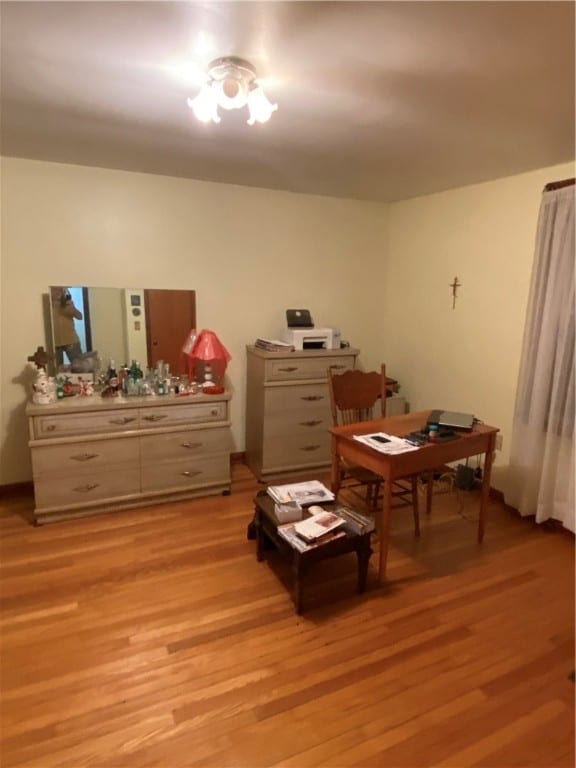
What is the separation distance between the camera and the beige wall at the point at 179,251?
315cm

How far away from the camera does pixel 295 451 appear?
376cm

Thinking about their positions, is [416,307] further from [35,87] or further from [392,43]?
[35,87]

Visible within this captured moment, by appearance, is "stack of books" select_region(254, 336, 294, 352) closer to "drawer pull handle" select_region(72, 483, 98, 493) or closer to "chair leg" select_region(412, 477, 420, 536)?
"chair leg" select_region(412, 477, 420, 536)

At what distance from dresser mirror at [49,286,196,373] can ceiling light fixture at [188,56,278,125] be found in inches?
74.8

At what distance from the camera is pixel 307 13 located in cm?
135

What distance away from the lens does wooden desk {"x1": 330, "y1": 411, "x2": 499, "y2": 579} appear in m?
2.30

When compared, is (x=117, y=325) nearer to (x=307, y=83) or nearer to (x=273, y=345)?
(x=273, y=345)

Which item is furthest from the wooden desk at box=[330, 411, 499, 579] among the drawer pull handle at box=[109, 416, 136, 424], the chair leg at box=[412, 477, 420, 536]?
the drawer pull handle at box=[109, 416, 136, 424]

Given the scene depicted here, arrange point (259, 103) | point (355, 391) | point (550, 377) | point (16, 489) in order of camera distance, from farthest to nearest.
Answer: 1. point (16, 489)
2. point (355, 391)
3. point (550, 377)
4. point (259, 103)

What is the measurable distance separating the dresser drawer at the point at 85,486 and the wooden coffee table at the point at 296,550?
1.05m

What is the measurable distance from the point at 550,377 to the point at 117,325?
3.03 meters

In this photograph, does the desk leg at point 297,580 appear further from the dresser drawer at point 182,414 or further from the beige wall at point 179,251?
the beige wall at point 179,251

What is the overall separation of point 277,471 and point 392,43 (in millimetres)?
2906

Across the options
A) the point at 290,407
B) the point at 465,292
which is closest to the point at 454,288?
the point at 465,292
